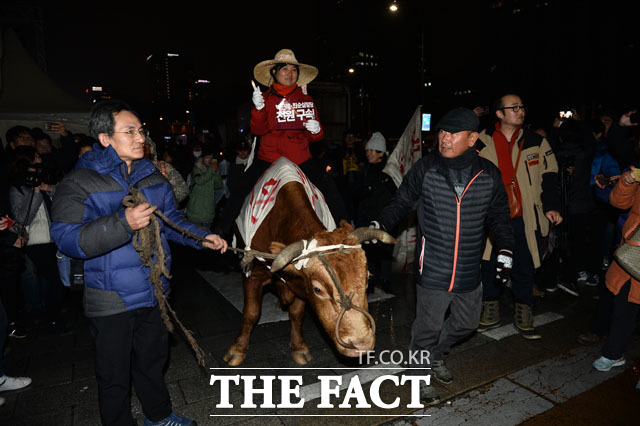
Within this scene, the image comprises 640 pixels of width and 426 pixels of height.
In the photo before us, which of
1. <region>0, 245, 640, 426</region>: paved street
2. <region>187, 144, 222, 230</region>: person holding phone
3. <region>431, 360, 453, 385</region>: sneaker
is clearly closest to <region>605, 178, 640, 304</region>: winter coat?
<region>0, 245, 640, 426</region>: paved street

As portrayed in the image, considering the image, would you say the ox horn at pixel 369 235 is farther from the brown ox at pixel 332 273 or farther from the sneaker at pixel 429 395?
the sneaker at pixel 429 395

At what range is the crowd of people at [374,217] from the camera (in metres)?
2.86

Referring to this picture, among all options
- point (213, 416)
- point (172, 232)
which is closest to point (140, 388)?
point (213, 416)

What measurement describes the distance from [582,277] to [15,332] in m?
9.41

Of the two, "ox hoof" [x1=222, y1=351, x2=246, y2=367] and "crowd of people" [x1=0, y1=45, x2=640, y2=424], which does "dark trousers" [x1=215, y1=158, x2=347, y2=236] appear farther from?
"ox hoof" [x1=222, y1=351, x2=246, y2=367]

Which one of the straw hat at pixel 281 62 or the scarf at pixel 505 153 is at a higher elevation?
the straw hat at pixel 281 62

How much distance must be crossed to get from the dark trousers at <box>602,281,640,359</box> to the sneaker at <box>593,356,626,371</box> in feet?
0.18

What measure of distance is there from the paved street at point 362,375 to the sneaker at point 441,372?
79mm

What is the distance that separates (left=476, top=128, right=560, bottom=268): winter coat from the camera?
16.6ft

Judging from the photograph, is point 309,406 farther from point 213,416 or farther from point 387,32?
point 387,32

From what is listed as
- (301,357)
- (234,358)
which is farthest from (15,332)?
(301,357)

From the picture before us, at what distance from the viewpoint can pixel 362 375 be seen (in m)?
4.32

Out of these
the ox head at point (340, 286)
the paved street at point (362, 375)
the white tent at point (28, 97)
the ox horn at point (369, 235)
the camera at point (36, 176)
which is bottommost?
the paved street at point (362, 375)

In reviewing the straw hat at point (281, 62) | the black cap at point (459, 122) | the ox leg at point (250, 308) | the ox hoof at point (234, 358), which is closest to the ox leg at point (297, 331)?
the ox leg at point (250, 308)
